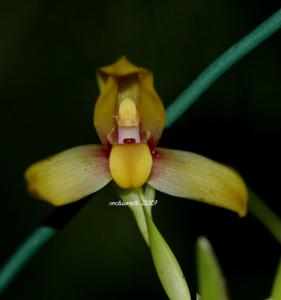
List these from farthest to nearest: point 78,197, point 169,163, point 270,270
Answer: point 270,270 < point 169,163 < point 78,197

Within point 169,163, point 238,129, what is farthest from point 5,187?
point 169,163

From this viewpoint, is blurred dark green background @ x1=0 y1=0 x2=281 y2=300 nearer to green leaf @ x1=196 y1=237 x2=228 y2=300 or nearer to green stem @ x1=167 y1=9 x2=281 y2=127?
green stem @ x1=167 y1=9 x2=281 y2=127

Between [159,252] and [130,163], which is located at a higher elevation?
[130,163]

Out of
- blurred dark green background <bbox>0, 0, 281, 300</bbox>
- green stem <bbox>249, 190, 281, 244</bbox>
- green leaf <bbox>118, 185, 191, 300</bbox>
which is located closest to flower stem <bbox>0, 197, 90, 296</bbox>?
green leaf <bbox>118, 185, 191, 300</bbox>

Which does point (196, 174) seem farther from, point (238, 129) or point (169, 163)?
point (238, 129)

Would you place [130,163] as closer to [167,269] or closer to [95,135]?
[167,269]

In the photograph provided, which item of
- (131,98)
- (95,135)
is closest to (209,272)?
Result: (131,98)
